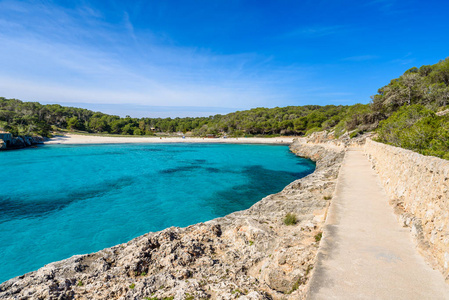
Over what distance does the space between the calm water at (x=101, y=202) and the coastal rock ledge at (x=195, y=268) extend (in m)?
4.99

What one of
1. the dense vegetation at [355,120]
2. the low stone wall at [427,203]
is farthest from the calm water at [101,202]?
the dense vegetation at [355,120]

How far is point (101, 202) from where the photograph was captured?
1524cm

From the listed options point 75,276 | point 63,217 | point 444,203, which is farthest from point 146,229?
point 444,203

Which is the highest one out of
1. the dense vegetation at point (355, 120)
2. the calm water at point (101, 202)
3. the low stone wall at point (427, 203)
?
the dense vegetation at point (355, 120)

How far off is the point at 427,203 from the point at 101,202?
667 inches

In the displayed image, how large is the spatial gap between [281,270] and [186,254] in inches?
97.6

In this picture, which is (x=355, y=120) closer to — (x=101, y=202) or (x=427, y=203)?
(x=427, y=203)

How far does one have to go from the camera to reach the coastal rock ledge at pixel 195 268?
4148mm

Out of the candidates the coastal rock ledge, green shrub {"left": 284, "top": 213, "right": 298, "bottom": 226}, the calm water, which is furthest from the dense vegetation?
the calm water

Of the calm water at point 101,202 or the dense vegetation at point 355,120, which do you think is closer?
the calm water at point 101,202

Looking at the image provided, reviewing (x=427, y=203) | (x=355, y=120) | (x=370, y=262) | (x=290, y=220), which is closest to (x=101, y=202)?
(x=290, y=220)

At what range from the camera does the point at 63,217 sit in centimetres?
1270

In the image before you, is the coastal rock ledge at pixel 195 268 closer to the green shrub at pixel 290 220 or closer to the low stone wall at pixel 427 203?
the green shrub at pixel 290 220

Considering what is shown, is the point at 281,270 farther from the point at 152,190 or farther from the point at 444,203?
the point at 152,190
